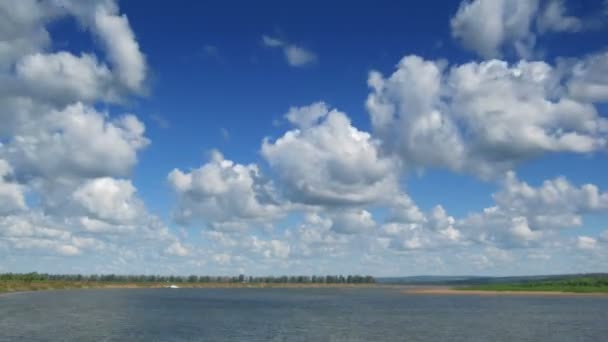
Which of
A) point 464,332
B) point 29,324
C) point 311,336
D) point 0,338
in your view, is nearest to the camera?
point 0,338

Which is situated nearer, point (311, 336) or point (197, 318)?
point (311, 336)

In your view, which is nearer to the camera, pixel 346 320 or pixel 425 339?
pixel 425 339

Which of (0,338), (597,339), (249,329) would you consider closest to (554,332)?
(597,339)

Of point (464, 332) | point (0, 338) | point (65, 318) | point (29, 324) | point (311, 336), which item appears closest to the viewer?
point (0, 338)

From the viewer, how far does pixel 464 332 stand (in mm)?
73188

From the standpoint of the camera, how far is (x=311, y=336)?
6831 centimetres

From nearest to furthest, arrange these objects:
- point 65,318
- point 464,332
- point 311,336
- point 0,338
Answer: point 0,338 < point 311,336 < point 464,332 < point 65,318

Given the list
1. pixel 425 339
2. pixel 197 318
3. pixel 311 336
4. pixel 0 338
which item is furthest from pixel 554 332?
pixel 0 338

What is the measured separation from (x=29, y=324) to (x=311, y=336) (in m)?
35.3

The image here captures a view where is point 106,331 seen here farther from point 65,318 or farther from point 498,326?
point 498,326

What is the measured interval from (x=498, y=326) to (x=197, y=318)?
41491mm

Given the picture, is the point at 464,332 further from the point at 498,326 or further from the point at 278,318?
the point at 278,318

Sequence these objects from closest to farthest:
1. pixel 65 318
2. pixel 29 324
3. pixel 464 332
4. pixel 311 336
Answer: pixel 311 336, pixel 464 332, pixel 29 324, pixel 65 318

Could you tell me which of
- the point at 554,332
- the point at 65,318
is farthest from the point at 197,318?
the point at 554,332
